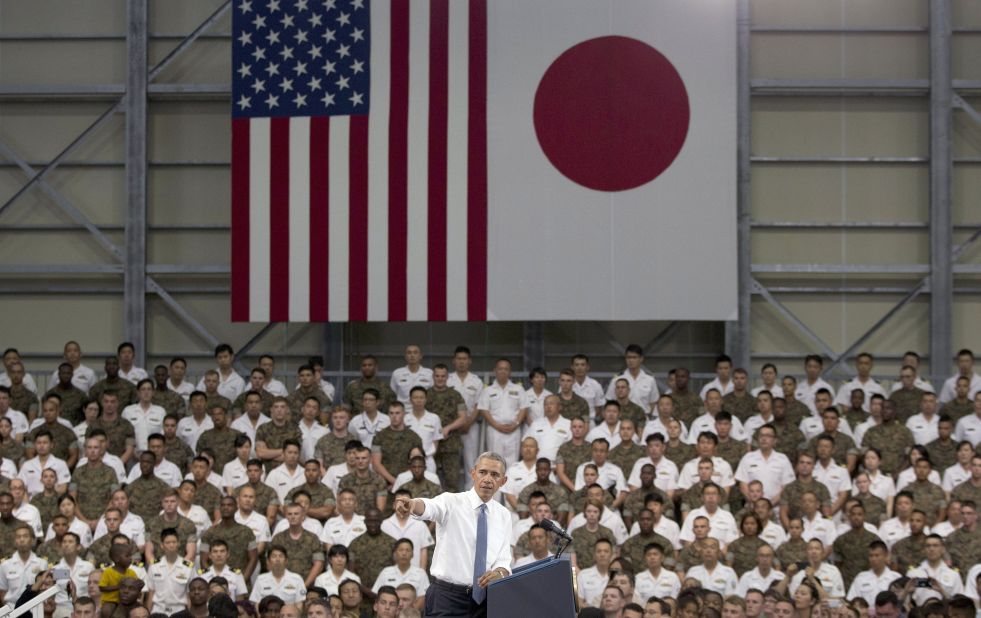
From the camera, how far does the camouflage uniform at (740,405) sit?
1498cm

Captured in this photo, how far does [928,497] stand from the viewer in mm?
13500

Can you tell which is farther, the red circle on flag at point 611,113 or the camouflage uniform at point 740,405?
the red circle on flag at point 611,113

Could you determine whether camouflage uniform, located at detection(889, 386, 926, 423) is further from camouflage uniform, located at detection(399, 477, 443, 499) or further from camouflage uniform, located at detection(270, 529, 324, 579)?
camouflage uniform, located at detection(270, 529, 324, 579)

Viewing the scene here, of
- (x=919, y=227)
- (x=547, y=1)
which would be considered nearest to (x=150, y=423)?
(x=547, y=1)

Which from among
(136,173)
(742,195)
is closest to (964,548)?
(742,195)

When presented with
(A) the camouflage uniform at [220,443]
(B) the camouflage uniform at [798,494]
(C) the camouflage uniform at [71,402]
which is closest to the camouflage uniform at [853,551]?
(B) the camouflage uniform at [798,494]

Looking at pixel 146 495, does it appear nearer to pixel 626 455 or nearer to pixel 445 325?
pixel 626 455

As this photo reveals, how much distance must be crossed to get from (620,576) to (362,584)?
2.34 metres

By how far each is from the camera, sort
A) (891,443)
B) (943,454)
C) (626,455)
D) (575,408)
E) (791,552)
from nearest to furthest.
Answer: (791,552) → (626,455) → (943,454) → (891,443) → (575,408)

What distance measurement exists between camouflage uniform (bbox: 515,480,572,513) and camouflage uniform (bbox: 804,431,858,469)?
2614 mm

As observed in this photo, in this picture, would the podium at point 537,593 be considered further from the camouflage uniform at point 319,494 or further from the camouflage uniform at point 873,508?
the camouflage uniform at point 873,508

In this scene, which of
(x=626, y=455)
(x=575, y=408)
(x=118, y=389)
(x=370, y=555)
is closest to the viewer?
(x=370, y=555)

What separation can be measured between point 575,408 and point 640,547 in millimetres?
2420

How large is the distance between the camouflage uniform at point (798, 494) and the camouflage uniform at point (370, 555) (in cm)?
383
